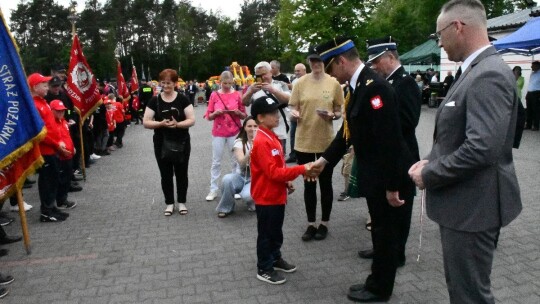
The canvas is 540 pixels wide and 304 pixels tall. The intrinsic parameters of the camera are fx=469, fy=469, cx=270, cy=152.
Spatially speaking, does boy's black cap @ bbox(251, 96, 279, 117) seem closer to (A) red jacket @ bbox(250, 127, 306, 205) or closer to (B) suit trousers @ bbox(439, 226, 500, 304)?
(A) red jacket @ bbox(250, 127, 306, 205)

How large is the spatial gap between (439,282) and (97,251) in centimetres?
366

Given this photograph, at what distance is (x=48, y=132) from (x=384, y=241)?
4.66 m

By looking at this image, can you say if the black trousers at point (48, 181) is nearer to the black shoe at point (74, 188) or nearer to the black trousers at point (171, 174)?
the black trousers at point (171, 174)

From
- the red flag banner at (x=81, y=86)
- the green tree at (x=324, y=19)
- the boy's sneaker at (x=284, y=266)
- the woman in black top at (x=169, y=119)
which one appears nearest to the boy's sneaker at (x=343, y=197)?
the woman in black top at (x=169, y=119)

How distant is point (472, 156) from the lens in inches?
93.3

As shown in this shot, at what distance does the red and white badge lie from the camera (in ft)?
11.7

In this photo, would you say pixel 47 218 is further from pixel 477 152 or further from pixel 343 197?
pixel 477 152

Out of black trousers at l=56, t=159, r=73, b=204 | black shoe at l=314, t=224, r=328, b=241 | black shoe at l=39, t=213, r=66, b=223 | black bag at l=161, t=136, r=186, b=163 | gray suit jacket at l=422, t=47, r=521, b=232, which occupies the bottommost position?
black shoe at l=39, t=213, r=66, b=223

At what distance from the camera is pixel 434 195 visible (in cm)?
271

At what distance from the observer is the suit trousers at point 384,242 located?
3.79m

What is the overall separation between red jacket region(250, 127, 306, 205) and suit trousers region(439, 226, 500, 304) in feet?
5.72

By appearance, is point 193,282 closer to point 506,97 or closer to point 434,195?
point 434,195

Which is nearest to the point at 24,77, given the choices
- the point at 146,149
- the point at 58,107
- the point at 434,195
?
the point at 58,107

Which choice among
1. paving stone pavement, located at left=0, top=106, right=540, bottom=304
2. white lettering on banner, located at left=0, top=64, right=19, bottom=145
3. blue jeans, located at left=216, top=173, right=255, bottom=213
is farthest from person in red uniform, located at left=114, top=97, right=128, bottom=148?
white lettering on banner, located at left=0, top=64, right=19, bottom=145
